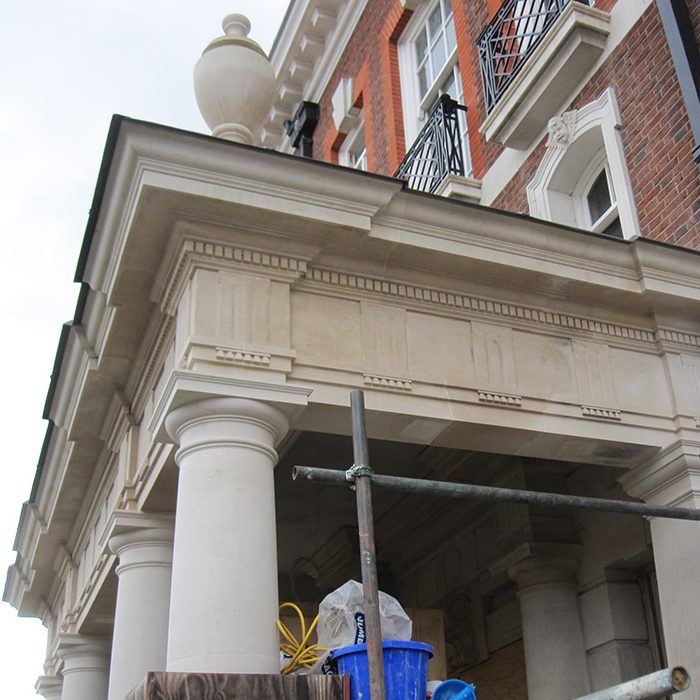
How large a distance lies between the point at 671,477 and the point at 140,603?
13.7ft

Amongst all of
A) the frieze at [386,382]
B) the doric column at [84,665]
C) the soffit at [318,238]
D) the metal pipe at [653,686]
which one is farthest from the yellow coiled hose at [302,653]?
the doric column at [84,665]

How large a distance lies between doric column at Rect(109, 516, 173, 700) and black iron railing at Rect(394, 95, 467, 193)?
23.3 ft

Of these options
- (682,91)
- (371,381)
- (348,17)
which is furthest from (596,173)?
(348,17)

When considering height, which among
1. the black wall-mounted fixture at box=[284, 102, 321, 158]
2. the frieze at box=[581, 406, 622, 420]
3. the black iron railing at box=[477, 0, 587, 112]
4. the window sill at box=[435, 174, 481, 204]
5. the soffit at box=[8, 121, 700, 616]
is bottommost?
the frieze at box=[581, 406, 622, 420]

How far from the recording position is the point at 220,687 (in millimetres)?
3859

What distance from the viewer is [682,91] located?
950cm

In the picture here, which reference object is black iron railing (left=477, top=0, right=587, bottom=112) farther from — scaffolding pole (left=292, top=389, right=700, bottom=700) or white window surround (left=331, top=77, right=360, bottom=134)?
scaffolding pole (left=292, top=389, right=700, bottom=700)

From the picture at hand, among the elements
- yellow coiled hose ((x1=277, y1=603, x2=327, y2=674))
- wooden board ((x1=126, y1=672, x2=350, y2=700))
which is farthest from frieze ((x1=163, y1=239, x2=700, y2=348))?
wooden board ((x1=126, y1=672, x2=350, y2=700))

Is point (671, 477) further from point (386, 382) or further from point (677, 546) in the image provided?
point (386, 382)

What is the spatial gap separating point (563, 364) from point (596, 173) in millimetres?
4809

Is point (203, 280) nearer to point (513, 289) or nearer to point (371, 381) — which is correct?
point (371, 381)

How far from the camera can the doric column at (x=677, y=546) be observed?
23.3ft

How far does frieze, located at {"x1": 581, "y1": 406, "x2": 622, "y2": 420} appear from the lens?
7.61 metres

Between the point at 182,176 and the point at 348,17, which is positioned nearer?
the point at 182,176
